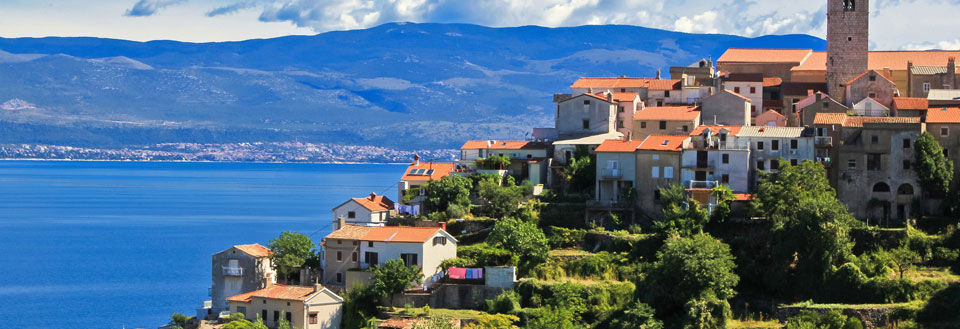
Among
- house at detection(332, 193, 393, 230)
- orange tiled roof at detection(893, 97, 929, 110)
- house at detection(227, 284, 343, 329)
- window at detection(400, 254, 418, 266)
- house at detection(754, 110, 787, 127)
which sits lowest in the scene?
house at detection(227, 284, 343, 329)

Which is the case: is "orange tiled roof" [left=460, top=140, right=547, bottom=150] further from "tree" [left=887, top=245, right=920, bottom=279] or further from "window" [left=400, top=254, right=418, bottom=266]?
"tree" [left=887, top=245, right=920, bottom=279]

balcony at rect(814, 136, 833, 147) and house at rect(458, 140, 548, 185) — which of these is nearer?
balcony at rect(814, 136, 833, 147)

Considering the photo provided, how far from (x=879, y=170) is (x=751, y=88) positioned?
17.9 meters

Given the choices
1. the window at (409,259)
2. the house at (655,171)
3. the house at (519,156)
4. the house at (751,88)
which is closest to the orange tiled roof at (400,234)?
the window at (409,259)

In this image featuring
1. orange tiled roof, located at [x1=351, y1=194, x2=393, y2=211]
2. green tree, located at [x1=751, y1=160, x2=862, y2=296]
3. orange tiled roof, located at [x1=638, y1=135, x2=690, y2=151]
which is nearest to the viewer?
green tree, located at [x1=751, y1=160, x2=862, y2=296]

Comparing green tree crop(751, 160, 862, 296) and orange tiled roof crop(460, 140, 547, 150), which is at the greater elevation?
orange tiled roof crop(460, 140, 547, 150)

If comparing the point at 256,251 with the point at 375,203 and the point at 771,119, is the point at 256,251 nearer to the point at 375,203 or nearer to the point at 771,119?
the point at 375,203

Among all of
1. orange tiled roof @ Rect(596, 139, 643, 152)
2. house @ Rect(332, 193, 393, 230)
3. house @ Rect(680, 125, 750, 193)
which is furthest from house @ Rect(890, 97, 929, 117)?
house @ Rect(332, 193, 393, 230)

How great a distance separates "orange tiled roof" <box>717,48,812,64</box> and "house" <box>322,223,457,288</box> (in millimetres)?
28672

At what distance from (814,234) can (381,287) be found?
16.2 meters

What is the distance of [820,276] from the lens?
47375 millimetres

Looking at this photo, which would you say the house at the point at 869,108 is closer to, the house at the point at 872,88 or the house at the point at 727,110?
the house at the point at 872,88

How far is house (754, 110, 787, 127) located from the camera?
6316cm

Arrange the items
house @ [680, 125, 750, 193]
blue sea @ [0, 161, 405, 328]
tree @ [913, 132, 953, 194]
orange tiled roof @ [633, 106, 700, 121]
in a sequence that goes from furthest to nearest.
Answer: blue sea @ [0, 161, 405, 328] < orange tiled roof @ [633, 106, 700, 121] < house @ [680, 125, 750, 193] < tree @ [913, 132, 953, 194]
